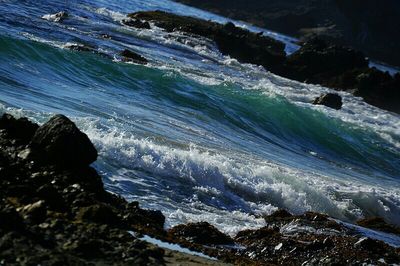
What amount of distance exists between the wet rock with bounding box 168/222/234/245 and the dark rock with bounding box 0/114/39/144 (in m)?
2.46

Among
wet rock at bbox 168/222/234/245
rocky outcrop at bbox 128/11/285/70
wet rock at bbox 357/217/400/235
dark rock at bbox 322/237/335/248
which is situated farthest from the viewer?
rocky outcrop at bbox 128/11/285/70

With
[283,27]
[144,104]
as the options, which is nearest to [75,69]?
[144,104]

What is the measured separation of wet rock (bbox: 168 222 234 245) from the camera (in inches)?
352

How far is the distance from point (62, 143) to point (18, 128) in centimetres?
110

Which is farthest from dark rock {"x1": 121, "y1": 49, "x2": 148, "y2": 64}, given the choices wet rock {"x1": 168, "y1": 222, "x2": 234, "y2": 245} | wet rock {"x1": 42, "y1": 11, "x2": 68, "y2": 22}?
wet rock {"x1": 168, "y1": 222, "x2": 234, "y2": 245}

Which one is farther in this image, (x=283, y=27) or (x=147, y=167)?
(x=283, y=27)

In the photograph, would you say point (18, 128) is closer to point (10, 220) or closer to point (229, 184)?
point (10, 220)

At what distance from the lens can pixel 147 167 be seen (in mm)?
12281

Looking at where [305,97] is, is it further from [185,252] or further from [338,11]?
[338,11]

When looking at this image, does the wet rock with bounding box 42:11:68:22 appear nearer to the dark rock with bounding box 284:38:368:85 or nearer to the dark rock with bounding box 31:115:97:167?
the dark rock with bounding box 284:38:368:85

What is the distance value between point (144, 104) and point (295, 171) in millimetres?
5702

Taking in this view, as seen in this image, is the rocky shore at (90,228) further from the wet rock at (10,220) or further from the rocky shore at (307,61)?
the rocky shore at (307,61)

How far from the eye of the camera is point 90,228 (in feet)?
21.5

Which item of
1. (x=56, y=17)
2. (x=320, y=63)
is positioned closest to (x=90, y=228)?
(x=56, y=17)
